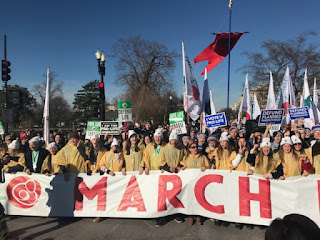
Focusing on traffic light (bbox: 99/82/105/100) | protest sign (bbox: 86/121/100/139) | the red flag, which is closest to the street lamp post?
traffic light (bbox: 99/82/105/100)

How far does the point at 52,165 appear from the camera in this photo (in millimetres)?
4930

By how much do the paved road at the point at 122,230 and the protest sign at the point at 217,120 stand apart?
10.8ft

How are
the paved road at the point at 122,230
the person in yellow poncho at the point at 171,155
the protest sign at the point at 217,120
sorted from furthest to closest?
the protest sign at the point at 217,120 < the person in yellow poncho at the point at 171,155 < the paved road at the point at 122,230

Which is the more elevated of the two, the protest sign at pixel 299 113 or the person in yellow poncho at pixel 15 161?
the protest sign at pixel 299 113

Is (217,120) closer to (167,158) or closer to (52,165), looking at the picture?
(167,158)

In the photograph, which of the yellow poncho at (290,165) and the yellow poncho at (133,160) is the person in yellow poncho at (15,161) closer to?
the yellow poncho at (133,160)

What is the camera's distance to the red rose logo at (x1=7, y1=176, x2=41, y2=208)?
491cm

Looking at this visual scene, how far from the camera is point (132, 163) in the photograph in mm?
4938

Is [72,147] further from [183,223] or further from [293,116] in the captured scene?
[293,116]

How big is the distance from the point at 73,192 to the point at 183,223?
2.30m

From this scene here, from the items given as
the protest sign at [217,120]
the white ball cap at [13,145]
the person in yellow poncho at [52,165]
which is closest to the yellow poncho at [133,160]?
the person in yellow poncho at [52,165]

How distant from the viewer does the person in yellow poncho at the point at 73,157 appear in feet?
16.0

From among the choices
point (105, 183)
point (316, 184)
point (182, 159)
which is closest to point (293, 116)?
point (316, 184)

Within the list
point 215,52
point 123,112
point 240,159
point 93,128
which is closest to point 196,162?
point 240,159
